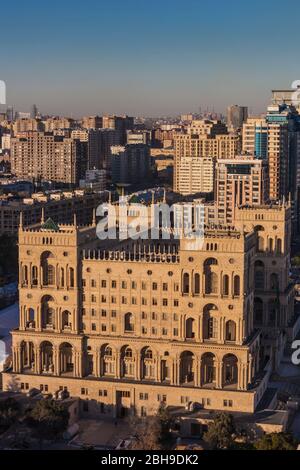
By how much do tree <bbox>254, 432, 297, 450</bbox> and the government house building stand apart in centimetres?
426

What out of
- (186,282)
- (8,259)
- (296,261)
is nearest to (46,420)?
(186,282)

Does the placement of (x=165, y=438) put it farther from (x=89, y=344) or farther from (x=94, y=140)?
(x=94, y=140)

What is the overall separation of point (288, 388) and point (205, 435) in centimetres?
744

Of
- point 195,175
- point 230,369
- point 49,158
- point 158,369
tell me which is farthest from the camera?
point 49,158

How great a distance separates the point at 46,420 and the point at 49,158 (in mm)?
76446

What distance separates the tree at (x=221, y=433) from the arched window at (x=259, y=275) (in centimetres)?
1054

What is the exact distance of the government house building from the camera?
109 ft

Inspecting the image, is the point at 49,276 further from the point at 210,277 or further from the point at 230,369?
the point at 230,369

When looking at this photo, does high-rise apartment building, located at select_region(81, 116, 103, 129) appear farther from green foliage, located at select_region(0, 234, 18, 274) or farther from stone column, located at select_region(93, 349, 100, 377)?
stone column, located at select_region(93, 349, 100, 377)

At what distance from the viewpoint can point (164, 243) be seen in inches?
1647

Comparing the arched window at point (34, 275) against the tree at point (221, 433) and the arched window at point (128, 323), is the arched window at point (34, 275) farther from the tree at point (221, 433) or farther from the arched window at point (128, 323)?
the tree at point (221, 433)

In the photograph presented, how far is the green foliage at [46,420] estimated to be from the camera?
A: 3069 centimetres

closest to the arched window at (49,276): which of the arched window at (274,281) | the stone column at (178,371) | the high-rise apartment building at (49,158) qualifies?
the stone column at (178,371)

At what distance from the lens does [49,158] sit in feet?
345
